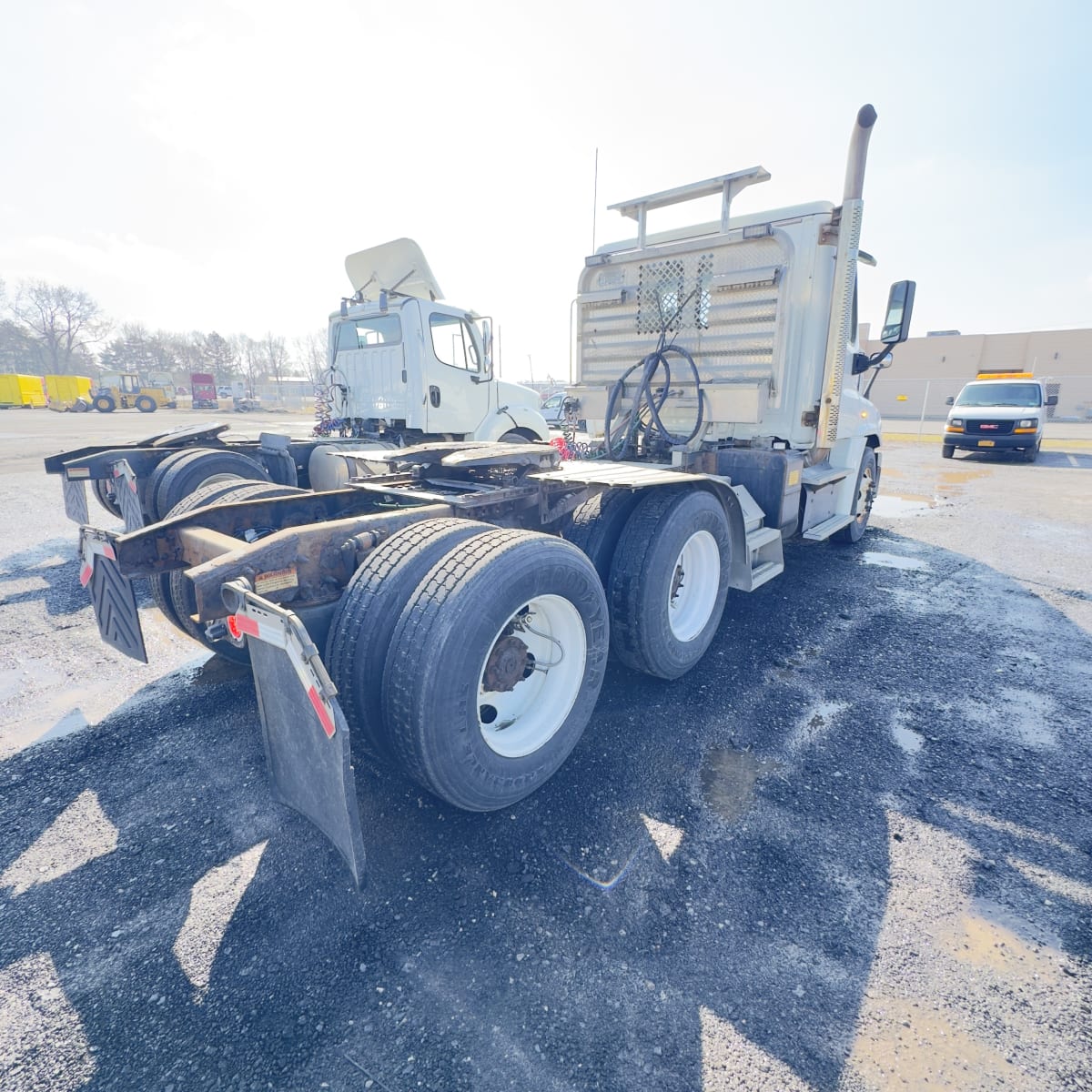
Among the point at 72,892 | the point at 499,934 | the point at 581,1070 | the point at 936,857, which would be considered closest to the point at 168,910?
the point at 72,892

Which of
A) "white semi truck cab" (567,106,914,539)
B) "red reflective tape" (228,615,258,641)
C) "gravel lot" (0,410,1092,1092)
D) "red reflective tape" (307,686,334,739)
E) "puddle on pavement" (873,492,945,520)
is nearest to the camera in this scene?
"gravel lot" (0,410,1092,1092)

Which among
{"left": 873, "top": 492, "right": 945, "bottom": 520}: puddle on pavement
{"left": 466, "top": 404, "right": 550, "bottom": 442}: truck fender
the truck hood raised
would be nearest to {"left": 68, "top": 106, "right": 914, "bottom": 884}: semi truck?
{"left": 466, "top": 404, "right": 550, "bottom": 442}: truck fender

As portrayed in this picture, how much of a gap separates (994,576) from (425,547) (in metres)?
6.11

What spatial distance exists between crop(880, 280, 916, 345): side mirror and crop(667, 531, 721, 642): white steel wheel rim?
2611mm

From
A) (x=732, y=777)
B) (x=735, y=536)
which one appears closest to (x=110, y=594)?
(x=732, y=777)

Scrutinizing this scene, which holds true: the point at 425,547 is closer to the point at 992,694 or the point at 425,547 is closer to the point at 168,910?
the point at 168,910

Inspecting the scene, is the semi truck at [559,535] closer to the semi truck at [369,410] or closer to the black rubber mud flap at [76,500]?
the semi truck at [369,410]

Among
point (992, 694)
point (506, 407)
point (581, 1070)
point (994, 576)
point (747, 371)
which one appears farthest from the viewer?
point (506, 407)

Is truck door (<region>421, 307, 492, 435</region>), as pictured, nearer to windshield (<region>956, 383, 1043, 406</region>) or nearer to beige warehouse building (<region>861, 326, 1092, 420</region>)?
windshield (<region>956, 383, 1043, 406</region>)

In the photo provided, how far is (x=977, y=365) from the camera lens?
44.5 meters

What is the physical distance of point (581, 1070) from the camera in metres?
1.63

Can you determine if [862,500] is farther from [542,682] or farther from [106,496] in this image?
[106,496]

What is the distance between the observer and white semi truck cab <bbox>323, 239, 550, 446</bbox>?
7457 mm

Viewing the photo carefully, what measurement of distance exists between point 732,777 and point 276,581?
225 centimetres
